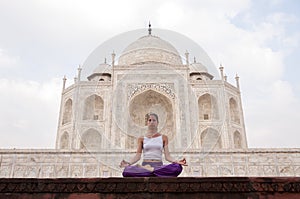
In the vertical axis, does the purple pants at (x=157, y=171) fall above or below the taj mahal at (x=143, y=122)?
below

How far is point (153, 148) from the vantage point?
2.31 m

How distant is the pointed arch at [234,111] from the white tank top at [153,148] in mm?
14017

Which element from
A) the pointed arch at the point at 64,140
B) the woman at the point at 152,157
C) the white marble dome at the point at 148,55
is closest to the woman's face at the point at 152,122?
the woman at the point at 152,157

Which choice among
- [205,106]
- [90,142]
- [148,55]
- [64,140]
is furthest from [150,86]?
[90,142]

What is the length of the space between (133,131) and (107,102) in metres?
11.5

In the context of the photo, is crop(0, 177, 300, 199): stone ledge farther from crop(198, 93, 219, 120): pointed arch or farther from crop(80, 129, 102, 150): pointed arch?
crop(198, 93, 219, 120): pointed arch

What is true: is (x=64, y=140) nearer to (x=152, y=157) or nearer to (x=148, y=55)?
(x=148, y=55)

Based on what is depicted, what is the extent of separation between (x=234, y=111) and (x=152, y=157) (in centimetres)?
1453

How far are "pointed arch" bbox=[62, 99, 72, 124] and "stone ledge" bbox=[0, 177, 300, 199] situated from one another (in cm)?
1421

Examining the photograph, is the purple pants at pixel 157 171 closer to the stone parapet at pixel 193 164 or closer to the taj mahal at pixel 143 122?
the taj mahal at pixel 143 122

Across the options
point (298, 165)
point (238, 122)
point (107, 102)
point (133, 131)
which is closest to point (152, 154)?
point (133, 131)

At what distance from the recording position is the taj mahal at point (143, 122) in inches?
135

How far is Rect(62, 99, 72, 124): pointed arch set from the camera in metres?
15.4

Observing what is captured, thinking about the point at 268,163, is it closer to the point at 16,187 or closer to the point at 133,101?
the point at 133,101
